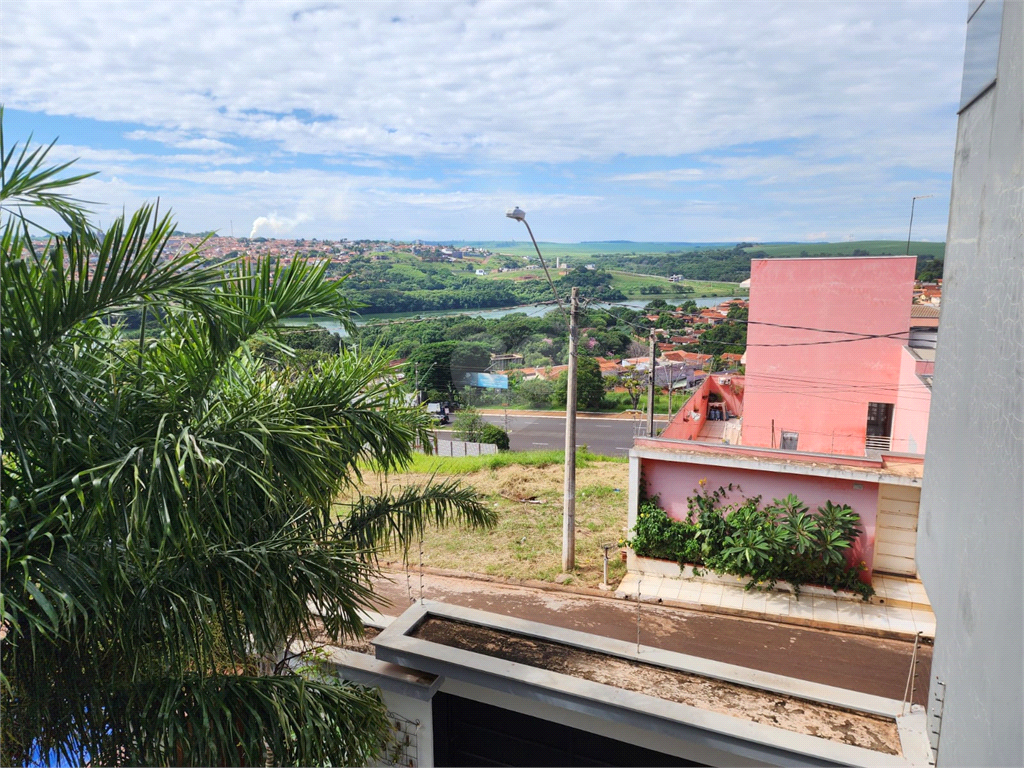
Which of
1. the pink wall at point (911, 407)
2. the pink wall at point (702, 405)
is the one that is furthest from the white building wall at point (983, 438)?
the pink wall at point (702, 405)

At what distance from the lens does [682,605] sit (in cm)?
837

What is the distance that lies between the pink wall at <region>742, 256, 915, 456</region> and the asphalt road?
678 centimetres

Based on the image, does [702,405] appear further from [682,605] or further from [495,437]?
[682,605]

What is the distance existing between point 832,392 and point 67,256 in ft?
41.5

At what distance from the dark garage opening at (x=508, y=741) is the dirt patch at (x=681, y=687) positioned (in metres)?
0.41

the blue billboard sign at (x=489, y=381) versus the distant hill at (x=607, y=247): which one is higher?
the distant hill at (x=607, y=247)

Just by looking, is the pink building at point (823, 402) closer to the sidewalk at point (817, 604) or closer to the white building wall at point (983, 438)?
the sidewalk at point (817, 604)

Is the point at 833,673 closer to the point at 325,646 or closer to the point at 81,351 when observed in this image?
the point at 325,646

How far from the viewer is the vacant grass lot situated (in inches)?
388

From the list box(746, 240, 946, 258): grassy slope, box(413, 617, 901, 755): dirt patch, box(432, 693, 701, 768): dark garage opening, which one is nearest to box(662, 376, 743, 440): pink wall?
box(746, 240, 946, 258): grassy slope

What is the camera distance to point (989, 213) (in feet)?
5.62

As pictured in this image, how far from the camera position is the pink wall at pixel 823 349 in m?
12.0

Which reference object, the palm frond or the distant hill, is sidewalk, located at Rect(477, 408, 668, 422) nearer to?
the distant hill

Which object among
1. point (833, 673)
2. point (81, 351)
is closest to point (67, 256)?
point (81, 351)
